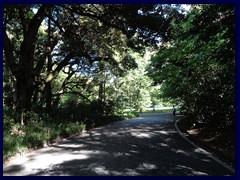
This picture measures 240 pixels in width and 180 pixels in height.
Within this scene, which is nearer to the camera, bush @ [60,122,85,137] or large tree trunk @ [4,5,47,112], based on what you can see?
bush @ [60,122,85,137]

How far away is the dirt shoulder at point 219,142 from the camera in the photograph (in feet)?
27.1

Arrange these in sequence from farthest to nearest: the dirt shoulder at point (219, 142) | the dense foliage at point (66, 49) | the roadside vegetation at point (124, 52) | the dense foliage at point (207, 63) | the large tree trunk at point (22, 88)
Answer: the large tree trunk at point (22, 88) → the dense foliage at point (66, 49) → the roadside vegetation at point (124, 52) → the dense foliage at point (207, 63) → the dirt shoulder at point (219, 142)

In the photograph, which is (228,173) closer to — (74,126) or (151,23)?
(151,23)

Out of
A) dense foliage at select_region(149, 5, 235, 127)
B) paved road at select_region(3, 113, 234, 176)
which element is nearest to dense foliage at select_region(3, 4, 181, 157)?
paved road at select_region(3, 113, 234, 176)

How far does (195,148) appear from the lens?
1016 centimetres

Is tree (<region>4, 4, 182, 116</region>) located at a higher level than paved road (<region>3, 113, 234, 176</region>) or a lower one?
higher

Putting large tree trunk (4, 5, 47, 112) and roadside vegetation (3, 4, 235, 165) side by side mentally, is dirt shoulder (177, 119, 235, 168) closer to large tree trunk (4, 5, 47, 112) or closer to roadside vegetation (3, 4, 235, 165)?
roadside vegetation (3, 4, 235, 165)

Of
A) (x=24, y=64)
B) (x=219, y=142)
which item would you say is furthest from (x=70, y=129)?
(x=219, y=142)

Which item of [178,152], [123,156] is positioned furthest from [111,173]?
[178,152]

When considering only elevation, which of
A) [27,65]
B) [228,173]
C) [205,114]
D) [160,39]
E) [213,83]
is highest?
[160,39]

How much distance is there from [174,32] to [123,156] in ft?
30.2

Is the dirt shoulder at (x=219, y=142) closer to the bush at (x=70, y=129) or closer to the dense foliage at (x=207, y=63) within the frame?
the dense foliage at (x=207, y=63)

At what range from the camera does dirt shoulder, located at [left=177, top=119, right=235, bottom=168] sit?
825 centimetres

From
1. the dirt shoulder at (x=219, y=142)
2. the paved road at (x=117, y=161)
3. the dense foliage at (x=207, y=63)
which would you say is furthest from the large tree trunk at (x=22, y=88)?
the dirt shoulder at (x=219, y=142)
